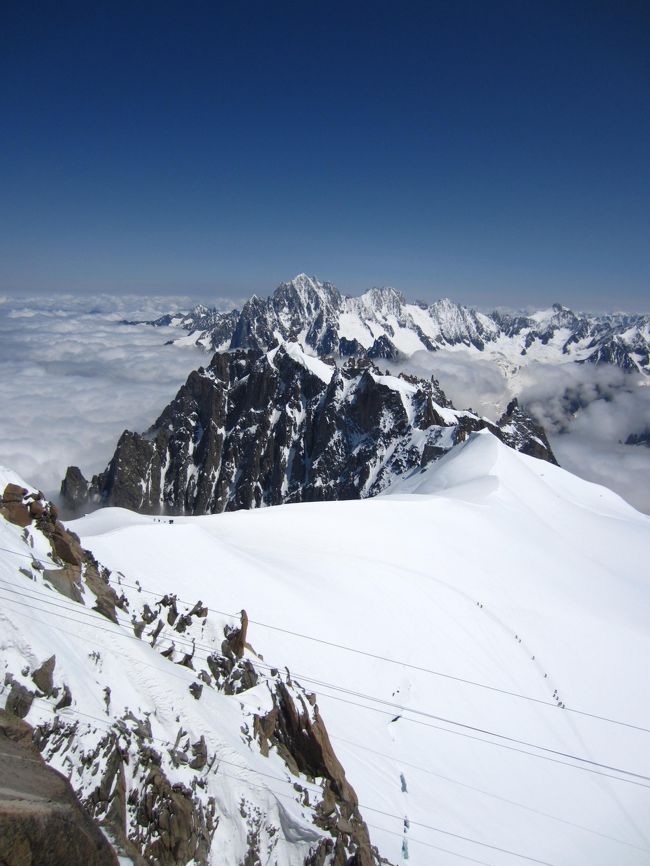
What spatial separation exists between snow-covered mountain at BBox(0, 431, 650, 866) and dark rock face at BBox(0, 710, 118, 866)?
209cm

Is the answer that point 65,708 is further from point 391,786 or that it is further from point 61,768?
point 391,786

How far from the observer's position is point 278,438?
16888cm

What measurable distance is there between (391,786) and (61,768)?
12.2m

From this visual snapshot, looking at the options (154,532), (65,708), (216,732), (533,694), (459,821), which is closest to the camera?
(65,708)

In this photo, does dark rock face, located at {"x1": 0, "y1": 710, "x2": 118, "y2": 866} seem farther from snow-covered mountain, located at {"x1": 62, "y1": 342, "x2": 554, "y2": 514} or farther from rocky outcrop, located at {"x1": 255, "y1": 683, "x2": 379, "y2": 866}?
snow-covered mountain, located at {"x1": 62, "y1": 342, "x2": 554, "y2": 514}

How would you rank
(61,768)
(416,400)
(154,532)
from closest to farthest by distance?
1. (61,768)
2. (154,532)
3. (416,400)

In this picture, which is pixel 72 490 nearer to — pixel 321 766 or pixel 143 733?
pixel 321 766

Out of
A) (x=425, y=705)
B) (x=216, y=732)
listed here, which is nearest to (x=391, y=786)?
(x=425, y=705)

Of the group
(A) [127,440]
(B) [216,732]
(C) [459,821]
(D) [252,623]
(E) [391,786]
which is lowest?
(A) [127,440]

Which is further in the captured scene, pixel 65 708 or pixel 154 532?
pixel 154 532

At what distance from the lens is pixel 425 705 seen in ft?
66.9

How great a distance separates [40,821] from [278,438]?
163493 millimetres

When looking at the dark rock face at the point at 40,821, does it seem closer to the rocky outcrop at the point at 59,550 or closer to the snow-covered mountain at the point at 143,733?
the snow-covered mountain at the point at 143,733

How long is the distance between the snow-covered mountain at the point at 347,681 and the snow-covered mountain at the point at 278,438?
9456 centimetres
